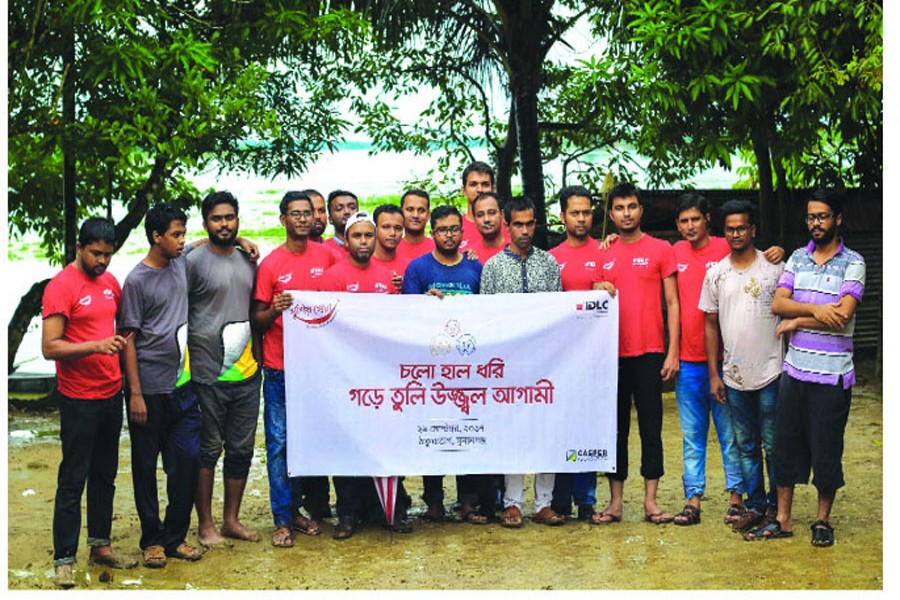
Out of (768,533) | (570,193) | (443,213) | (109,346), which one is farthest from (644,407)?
(109,346)

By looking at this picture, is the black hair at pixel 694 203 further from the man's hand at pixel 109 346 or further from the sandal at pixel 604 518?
the man's hand at pixel 109 346

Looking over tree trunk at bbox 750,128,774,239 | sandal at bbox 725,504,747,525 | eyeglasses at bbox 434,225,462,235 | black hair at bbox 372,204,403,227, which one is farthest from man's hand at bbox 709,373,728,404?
tree trunk at bbox 750,128,774,239

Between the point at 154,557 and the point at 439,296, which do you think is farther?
the point at 439,296

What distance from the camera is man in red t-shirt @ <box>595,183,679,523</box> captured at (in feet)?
22.4

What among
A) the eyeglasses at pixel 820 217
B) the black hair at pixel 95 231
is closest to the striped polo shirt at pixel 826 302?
the eyeglasses at pixel 820 217

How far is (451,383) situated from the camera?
22.5 ft

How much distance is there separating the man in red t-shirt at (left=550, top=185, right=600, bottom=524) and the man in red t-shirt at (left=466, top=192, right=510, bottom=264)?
1.08ft

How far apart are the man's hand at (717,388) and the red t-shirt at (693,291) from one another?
12 centimetres

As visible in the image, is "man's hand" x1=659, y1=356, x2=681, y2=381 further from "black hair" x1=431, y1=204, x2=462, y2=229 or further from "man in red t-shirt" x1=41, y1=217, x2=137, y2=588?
"man in red t-shirt" x1=41, y1=217, x2=137, y2=588

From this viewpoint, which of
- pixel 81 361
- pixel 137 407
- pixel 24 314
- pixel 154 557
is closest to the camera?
pixel 81 361

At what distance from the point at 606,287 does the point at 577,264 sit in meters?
0.26

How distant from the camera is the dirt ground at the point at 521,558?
6039mm

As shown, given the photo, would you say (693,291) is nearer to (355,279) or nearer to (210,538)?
(355,279)

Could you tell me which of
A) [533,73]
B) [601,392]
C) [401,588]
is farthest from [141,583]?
[533,73]
